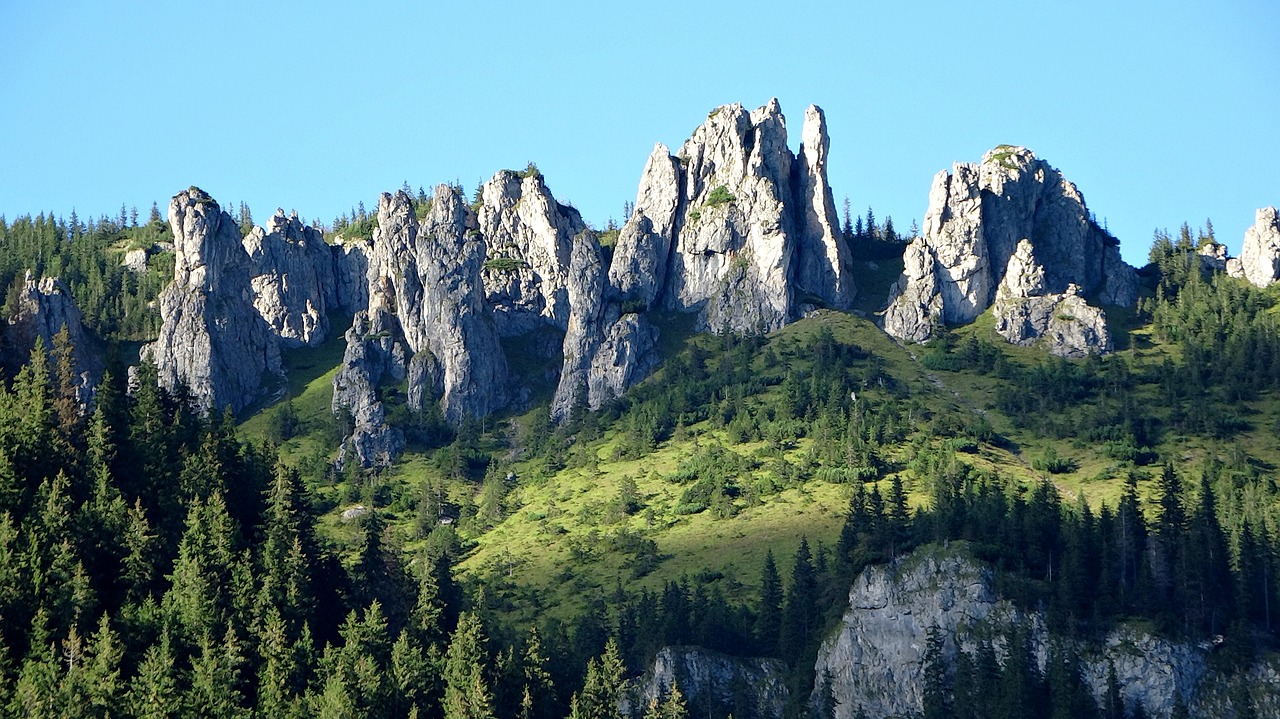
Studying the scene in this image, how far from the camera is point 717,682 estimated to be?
166750mm

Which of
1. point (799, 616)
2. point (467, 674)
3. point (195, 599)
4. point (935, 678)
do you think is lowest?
point (935, 678)

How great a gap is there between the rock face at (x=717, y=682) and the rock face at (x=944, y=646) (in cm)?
508

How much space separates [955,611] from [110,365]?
83936mm

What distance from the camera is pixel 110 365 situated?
153 meters

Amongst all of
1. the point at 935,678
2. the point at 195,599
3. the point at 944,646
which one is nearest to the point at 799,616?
the point at 944,646

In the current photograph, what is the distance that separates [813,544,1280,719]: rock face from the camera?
508 feet

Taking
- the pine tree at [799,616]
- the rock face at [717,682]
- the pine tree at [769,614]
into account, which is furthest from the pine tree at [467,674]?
the pine tree at [769,614]

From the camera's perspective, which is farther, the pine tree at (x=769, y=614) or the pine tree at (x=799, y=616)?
the pine tree at (x=769, y=614)

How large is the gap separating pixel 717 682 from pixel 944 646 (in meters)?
22.7

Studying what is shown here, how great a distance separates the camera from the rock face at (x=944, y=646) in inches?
6097

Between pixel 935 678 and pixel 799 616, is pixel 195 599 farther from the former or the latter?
pixel 935 678

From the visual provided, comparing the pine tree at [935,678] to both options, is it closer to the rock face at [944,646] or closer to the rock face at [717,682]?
the rock face at [944,646]

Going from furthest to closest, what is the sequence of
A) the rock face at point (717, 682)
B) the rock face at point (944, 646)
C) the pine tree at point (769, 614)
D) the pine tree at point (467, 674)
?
the pine tree at point (769, 614) → the rock face at point (717, 682) → the rock face at point (944, 646) → the pine tree at point (467, 674)

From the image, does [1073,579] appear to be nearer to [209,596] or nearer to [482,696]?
[482,696]
